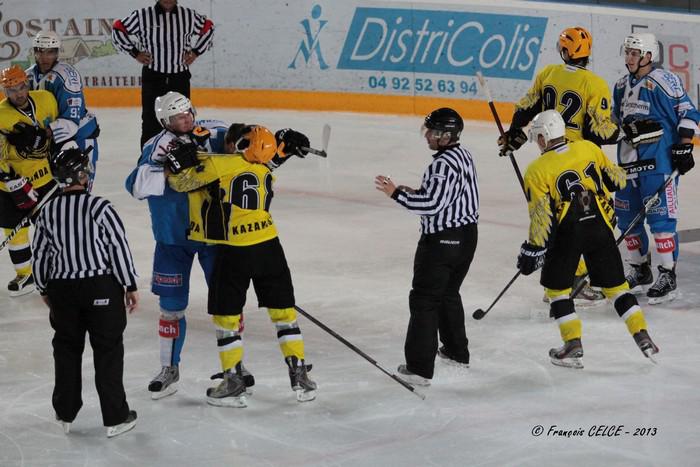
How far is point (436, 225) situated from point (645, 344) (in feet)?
3.67

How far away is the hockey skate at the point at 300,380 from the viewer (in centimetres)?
502

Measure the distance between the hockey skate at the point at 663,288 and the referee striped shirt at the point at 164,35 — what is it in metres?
3.91

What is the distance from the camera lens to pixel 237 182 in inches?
189

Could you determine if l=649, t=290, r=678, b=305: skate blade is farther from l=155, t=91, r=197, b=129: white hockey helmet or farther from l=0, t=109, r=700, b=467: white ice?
l=155, t=91, r=197, b=129: white hockey helmet

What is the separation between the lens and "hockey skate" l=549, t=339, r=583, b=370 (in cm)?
543

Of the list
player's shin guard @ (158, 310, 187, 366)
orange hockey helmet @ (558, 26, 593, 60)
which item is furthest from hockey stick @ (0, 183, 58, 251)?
orange hockey helmet @ (558, 26, 593, 60)

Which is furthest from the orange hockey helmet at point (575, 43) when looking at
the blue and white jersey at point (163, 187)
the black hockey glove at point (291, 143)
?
the blue and white jersey at point (163, 187)

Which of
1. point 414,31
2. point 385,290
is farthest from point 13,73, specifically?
point 414,31

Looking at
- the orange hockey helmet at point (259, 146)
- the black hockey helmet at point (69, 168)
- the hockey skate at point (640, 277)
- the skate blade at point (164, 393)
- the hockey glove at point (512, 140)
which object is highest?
the orange hockey helmet at point (259, 146)

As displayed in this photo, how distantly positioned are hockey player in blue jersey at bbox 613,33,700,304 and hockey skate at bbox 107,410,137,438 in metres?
3.09

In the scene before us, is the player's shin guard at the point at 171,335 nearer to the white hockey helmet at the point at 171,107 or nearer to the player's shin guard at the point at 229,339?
the player's shin guard at the point at 229,339

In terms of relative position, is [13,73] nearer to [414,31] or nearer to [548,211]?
[548,211]

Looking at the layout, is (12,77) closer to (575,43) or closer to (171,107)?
(171,107)

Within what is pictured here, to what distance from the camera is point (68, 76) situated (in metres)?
7.20
